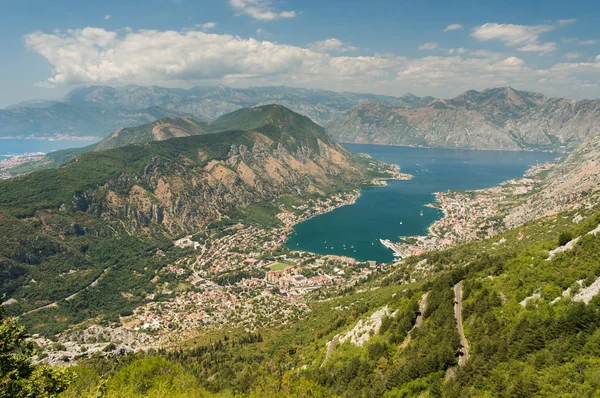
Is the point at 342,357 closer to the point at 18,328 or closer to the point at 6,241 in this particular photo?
the point at 18,328

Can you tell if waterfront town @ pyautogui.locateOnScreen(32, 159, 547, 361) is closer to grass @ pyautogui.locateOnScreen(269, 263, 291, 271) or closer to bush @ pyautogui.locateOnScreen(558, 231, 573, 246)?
grass @ pyautogui.locateOnScreen(269, 263, 291, 271)

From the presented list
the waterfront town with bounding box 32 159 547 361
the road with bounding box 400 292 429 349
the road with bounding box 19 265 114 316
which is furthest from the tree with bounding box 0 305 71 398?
the road with bounding box 19 265 114 316

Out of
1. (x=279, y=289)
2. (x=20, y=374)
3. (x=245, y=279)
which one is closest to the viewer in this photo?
(x=20, y=374)

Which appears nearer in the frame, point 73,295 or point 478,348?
point 478,348

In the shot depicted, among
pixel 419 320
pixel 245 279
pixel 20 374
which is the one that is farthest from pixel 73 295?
pixel 419 320

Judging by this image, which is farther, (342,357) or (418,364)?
(342,357)

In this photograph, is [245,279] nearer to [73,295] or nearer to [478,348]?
[73,295]

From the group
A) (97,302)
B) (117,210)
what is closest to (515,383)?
(97,302)
